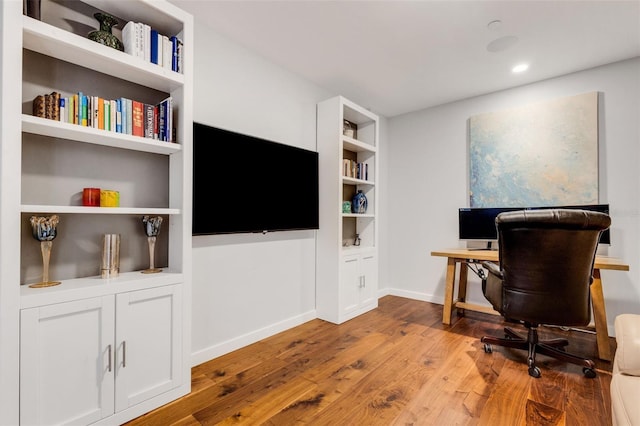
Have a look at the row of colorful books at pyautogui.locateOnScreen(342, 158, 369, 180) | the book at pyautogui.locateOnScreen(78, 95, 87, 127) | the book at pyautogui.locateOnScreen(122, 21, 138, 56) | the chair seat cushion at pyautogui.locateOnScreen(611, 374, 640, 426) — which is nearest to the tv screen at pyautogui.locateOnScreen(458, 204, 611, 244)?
the row of colorful books at pyautogui.locateOnScreen(342, 158, 369, 180)

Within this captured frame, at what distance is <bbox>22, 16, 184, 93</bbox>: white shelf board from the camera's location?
1381 millimetres

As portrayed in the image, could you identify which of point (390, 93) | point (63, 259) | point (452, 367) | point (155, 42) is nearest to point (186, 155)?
point (155, 42)

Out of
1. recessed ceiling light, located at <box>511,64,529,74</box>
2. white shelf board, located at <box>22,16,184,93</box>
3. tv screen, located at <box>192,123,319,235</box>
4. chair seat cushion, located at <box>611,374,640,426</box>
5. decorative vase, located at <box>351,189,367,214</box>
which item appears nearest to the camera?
chair seat cushion, located at <box>611,374,640,426</box>

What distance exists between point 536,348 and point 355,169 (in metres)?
2.27

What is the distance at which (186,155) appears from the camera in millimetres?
1854

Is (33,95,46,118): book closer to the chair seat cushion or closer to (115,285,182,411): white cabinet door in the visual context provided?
(115,285,182,411): white cabinet door

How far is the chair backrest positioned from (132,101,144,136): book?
2.33 meters

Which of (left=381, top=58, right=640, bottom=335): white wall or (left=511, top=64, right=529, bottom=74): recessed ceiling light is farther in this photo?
(left=511, top=64, right=529, bottom=74): recessed ceiling light

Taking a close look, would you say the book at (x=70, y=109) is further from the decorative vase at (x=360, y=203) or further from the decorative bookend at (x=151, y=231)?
the decorative vase at (x=360, y=203)

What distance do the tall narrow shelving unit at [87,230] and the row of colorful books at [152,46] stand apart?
2.0 inches

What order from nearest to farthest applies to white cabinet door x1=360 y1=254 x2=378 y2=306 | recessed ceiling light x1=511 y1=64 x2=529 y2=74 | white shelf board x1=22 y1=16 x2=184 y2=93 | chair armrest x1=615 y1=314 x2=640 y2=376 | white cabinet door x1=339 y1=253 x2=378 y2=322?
chair armrest x1=615 y1=314 x2=640 y2=376
white shelf board x1=22 y1=16 x2=184 y2=93
recessed ceiling light x1=511 y1=64 x2=529 y2=74
white cabinet door x1=339 y1=253 x2=378 y2=322
white cabinet door x1=360 y1=254 x2=378 y2=306

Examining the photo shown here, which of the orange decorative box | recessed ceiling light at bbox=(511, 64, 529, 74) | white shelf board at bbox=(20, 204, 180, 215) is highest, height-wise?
recessed ceiling light at bbox=(511, 64, 529, 74)

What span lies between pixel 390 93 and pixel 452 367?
2883mm

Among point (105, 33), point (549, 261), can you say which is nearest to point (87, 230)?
point (105, 33)
